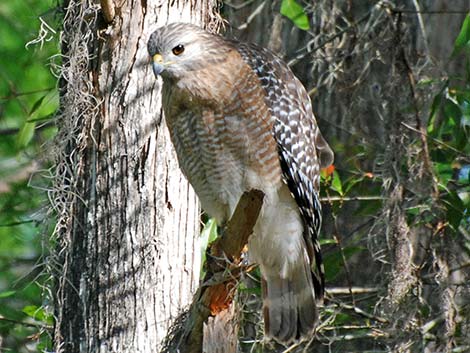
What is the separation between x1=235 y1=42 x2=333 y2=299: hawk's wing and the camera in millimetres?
4555

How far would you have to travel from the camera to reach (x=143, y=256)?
4320 mm

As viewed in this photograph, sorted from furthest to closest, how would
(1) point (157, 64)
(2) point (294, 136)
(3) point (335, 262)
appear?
1. (3) point (335, 262)
2. (2) point (294, 136)
3. (1) point (157, 64)

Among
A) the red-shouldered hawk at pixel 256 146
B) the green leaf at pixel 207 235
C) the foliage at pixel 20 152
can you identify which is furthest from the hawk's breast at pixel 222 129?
the foliage at pixel 20 152

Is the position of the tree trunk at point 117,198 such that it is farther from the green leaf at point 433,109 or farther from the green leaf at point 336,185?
the green leaf at point 433,109

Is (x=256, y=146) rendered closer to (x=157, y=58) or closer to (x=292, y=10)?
(x=157, y=58)

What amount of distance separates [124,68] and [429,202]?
1813 mm

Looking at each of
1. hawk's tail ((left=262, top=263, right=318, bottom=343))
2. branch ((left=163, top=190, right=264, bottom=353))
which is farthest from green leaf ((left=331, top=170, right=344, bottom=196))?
branch ((left=163, top=190, right=264, bottom=353))

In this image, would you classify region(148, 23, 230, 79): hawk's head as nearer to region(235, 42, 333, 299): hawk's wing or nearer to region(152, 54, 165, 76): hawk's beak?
region(152, 54, 165, 76): hawk's beak

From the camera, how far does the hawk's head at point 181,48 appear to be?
13.8 feet

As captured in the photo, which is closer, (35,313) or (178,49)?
(178,49)

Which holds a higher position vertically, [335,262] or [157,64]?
[157,64]

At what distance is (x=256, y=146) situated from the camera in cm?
445

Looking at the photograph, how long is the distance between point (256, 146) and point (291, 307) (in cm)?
80

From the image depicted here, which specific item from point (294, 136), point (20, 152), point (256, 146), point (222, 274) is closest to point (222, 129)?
point (256, 146)
